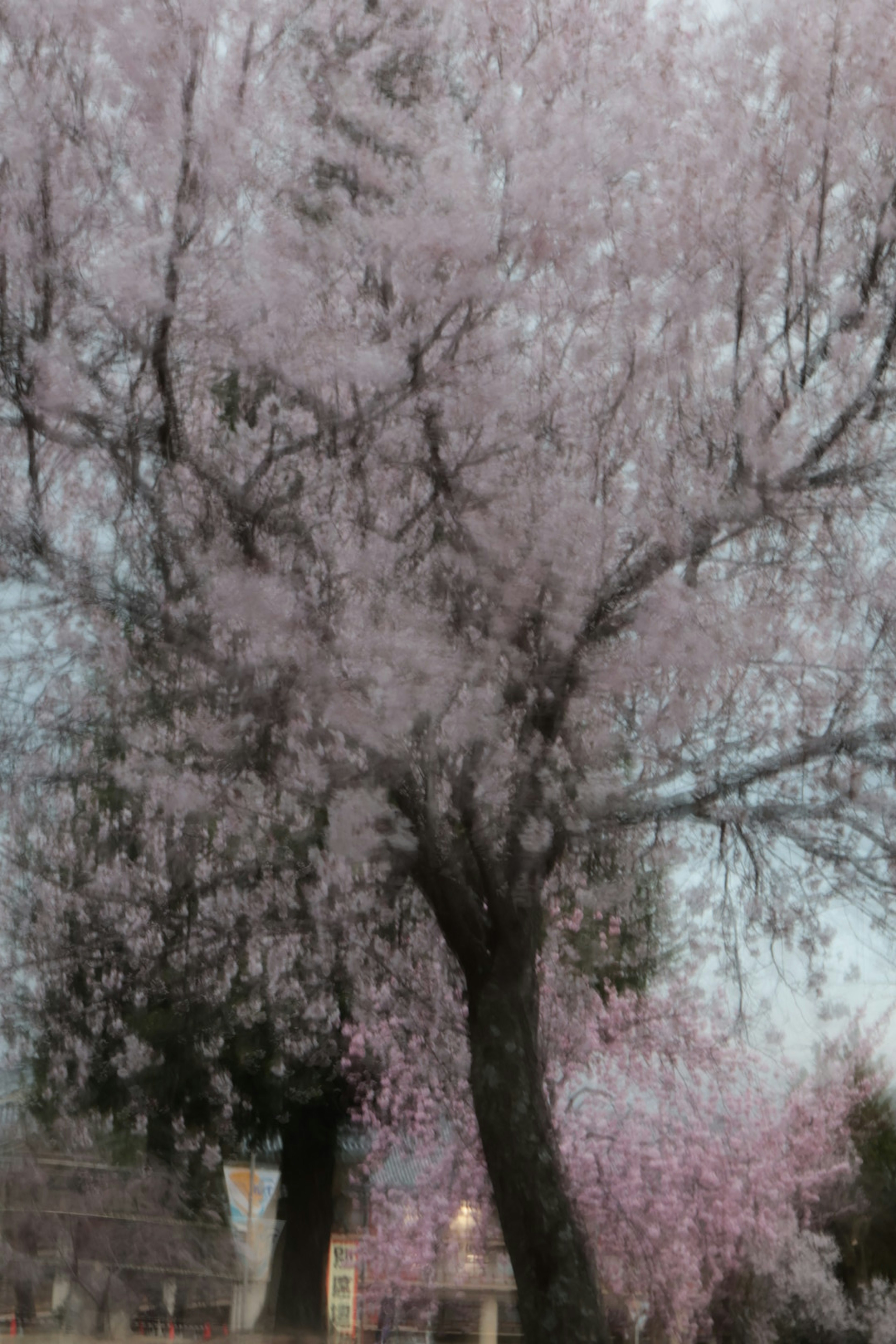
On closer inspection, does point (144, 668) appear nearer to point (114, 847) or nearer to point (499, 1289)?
point (114, 847)

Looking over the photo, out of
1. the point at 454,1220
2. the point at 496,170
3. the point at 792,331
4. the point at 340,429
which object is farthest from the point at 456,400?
the point at 454,1220

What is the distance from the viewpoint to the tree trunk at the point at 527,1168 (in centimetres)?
709

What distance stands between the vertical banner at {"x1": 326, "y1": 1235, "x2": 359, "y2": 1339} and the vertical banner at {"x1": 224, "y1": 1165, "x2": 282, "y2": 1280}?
3.67 meters

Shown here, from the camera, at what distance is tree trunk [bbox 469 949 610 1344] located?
7.09 meters

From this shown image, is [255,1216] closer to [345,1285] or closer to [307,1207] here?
[307,1207]

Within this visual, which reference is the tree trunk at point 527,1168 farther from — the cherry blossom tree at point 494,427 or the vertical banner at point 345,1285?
the vertical banner at point 345,1285

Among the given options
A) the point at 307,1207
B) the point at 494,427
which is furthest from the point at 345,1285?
the point at 494,427

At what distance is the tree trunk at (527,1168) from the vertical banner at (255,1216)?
5107 millimetres

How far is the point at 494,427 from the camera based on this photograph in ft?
23.5

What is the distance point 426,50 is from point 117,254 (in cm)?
211

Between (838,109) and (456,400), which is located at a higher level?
(838,109)

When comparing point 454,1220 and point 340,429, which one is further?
point 454,1220

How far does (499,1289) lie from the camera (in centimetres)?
2206

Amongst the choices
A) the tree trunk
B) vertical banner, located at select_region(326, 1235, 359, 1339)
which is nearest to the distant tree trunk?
vertical banner, located at select_region(326, 1235, 359, 1339)
